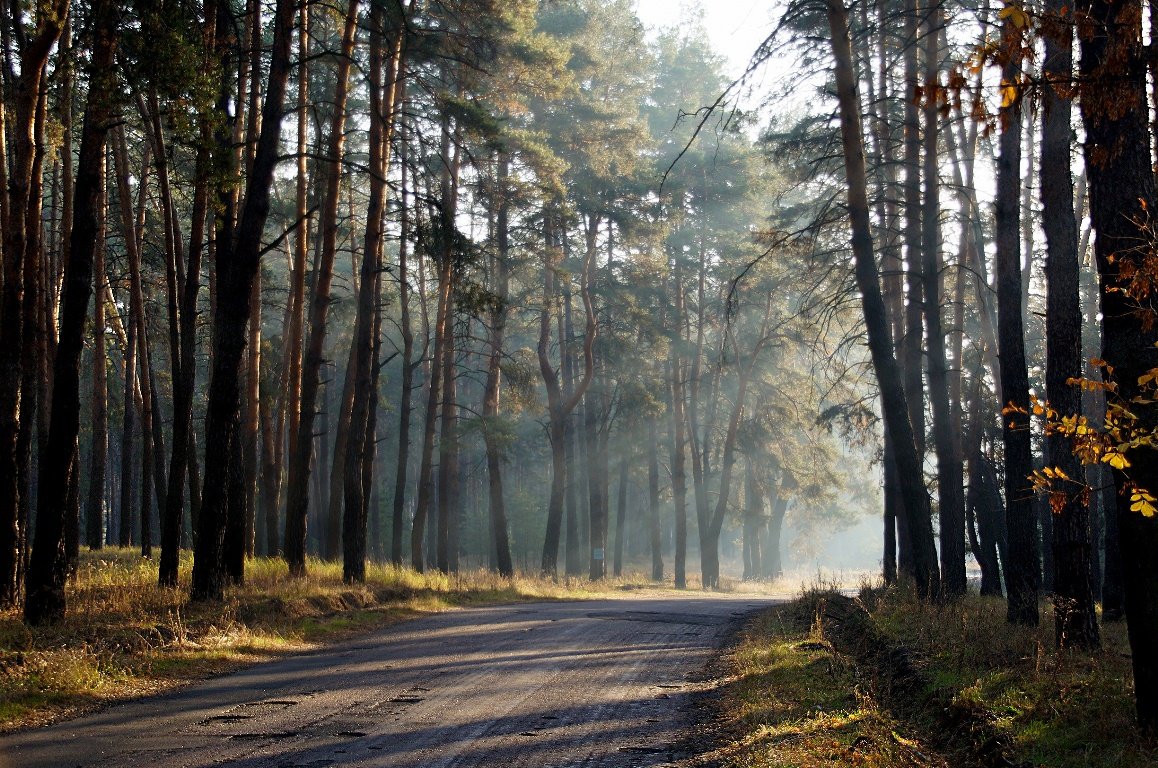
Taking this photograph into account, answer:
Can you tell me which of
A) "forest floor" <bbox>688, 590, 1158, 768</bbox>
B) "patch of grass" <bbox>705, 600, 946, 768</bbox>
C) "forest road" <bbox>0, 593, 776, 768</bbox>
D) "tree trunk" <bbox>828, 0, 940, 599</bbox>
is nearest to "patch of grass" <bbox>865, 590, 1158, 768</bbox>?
"forest floor" <bbox>688, 590, 1158, 768</bbox>

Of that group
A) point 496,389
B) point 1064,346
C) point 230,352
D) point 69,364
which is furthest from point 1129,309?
point 496,389

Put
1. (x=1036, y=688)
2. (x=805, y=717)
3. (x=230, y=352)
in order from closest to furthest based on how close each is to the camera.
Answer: (x=1036, y=688), (x=805, y=717), (x=230, y=352)

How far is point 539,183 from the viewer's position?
26.0 m

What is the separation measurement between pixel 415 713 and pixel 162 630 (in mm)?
4382

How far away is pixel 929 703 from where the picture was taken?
773cm

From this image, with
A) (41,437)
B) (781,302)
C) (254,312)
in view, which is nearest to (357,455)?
(254,312)

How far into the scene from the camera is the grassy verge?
8055 millimetres

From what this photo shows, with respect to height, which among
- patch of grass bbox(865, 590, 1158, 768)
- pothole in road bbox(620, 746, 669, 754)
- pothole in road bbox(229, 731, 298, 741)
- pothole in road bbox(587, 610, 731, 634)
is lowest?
pothole in road bbox(587, 610, 731, 634)

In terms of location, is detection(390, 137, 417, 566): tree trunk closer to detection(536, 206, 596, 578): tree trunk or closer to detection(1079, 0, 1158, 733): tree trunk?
detection(536, 206, 596, 578): tree trunk

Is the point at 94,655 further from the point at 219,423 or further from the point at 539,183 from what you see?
the point at 539,183

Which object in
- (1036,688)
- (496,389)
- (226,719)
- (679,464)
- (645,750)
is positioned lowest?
(645,750)

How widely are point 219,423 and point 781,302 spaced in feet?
99.4

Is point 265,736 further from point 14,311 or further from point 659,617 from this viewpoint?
point 659,617

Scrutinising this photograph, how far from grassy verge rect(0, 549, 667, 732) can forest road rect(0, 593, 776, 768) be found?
50 centimetres
